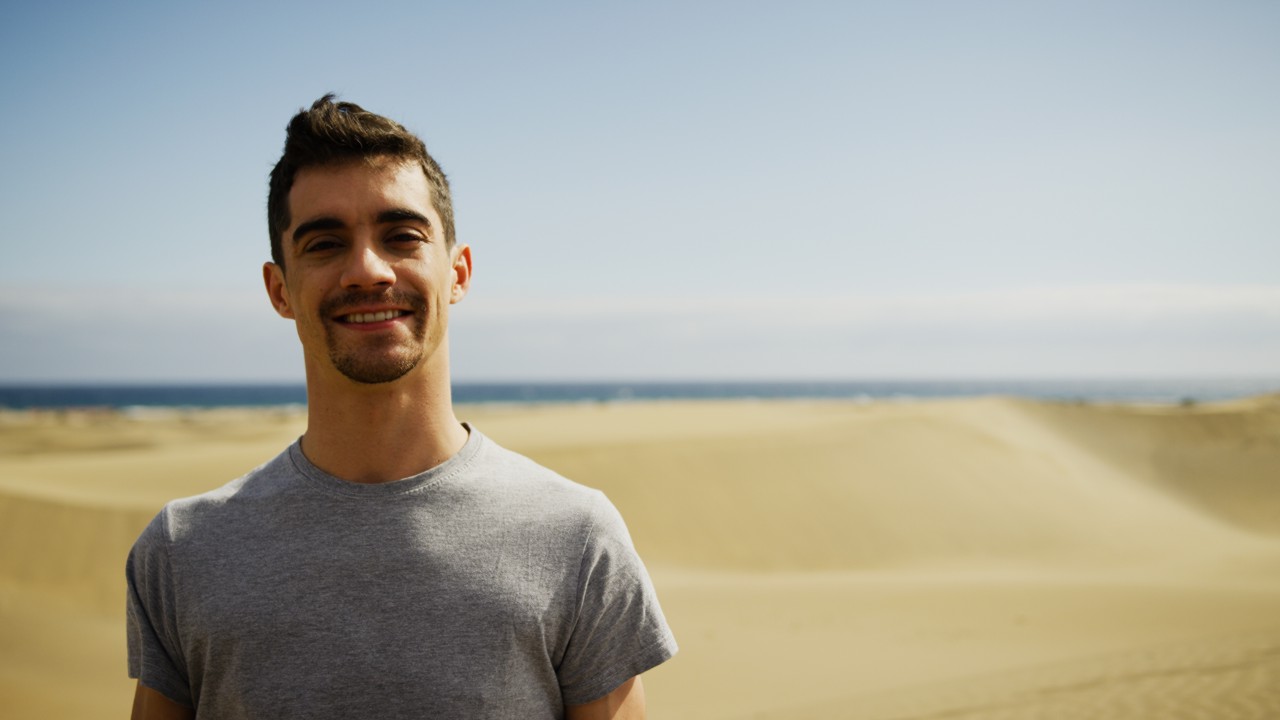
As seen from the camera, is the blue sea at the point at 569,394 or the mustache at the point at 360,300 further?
the blue sea at the point at 569,394

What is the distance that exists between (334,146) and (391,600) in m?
1.08

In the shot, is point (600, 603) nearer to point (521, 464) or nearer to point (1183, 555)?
point (521, 464)

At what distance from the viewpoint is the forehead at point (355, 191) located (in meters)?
1.90

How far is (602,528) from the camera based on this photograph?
1.90m

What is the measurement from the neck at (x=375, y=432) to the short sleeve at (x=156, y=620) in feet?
1.30

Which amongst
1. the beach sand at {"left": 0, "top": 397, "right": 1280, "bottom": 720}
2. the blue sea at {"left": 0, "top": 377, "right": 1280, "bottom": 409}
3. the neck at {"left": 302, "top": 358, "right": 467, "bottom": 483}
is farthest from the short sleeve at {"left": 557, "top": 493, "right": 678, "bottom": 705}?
the blue sea at {"left": 0, "top": 377, "right": 1280, "bottom": 409}

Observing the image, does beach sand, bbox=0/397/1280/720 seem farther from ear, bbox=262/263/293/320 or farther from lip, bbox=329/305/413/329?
lip, bbox=329/305/413/329

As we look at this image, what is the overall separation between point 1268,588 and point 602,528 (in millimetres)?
15765

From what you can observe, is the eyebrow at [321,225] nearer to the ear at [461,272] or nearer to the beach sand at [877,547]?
the ear at [461,272]

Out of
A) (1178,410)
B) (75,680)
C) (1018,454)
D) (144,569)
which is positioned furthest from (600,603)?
(1178,410)

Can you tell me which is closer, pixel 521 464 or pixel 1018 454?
pixel 521 464

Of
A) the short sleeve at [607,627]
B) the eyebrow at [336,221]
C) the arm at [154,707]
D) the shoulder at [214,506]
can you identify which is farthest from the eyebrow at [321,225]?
the arm at [154,707]

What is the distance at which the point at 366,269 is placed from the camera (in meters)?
1.84

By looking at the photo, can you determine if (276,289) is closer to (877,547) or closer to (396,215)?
(396,215)
